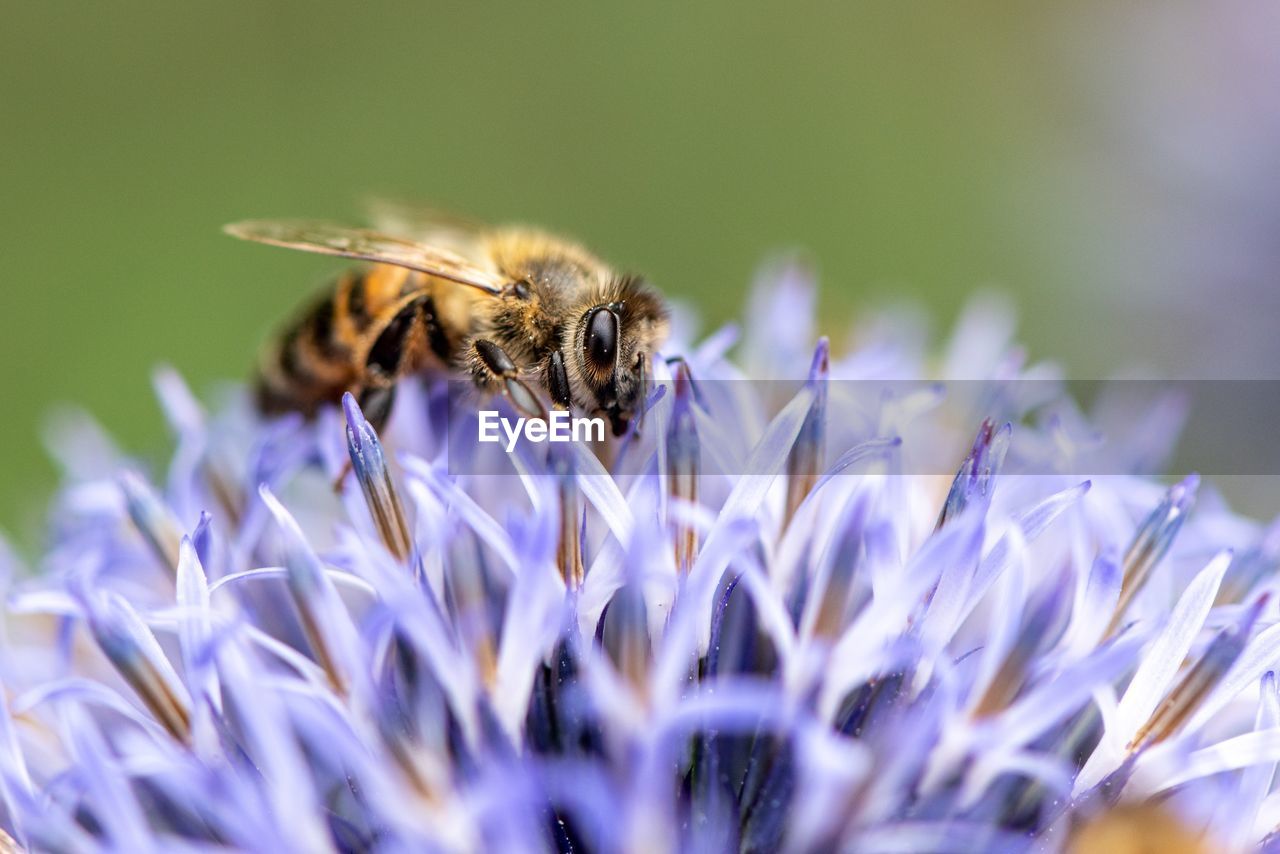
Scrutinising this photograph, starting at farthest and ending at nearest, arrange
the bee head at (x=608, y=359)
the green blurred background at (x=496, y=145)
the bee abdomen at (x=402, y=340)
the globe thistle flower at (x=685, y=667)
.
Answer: the green blurred background at (x=496, y=145), the bee abdomen at (x=402, y=340), the bee head at (x=608, y=359), the globe thistle flower at (x=685, y=667)

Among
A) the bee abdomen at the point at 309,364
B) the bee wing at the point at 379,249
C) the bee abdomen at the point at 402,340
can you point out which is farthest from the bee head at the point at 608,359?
the bee abdomen at the point at 309,364

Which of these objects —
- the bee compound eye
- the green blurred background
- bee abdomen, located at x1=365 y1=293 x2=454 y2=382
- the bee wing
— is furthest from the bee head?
the green blurred background

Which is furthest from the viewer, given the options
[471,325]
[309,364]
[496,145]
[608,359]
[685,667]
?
[496,145]

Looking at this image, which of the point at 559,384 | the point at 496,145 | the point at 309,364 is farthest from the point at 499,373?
the point at 496,145

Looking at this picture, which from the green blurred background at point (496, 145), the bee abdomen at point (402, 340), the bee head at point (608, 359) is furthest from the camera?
the green blurred background at point (496, 145)

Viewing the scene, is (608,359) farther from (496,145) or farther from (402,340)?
(496,145)

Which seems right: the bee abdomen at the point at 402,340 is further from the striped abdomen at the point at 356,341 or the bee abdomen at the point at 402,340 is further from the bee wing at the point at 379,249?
the bee wing at the point at 379,249

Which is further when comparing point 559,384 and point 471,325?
point 471,325
